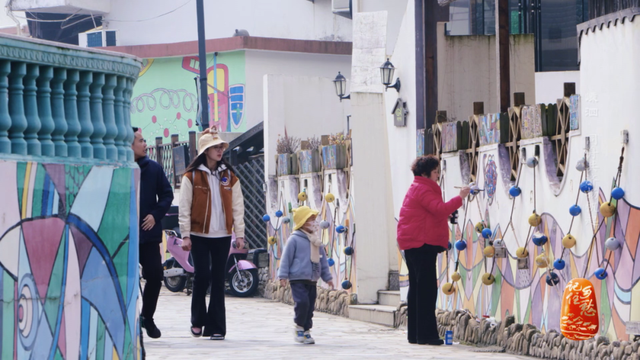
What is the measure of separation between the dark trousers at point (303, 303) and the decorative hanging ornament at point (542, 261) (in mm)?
2219

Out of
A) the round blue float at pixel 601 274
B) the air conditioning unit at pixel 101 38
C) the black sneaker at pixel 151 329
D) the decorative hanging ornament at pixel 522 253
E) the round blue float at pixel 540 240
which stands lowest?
the black sneaker at pixel 151 329

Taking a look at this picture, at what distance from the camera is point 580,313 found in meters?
8.51

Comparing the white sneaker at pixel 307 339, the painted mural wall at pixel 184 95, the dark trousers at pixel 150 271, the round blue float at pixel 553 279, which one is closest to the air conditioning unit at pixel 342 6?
the painted mural wall at pixel 184 95

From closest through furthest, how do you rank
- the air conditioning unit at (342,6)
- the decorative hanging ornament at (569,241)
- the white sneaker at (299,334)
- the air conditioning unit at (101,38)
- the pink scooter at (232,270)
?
the decorative hanging ornament at (569,241), the white sneaker at (299,334), the pink scooter at (232,270), the air conditioning unit at (342,6), the air conditioning unit at (101,38)

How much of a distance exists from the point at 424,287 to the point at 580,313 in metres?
2.15

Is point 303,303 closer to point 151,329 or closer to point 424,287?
point 424,287

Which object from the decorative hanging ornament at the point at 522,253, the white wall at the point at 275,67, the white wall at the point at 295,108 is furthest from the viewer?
the white wall at the point at 275,67

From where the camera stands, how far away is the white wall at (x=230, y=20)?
3197 cm

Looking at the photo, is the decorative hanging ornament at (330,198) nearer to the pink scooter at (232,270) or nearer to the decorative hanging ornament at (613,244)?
the pink scooter at (232,270)

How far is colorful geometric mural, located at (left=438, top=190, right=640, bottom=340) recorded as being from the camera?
816cm

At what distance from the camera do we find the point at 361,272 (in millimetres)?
14828

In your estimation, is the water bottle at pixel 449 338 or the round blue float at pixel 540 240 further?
the water bottle at pixel 449 338

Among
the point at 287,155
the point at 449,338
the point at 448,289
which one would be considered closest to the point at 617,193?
the point at 449,338

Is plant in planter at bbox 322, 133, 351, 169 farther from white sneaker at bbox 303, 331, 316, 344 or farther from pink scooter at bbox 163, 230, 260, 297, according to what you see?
white sneaker at bbox 303, 331, 316, 344
